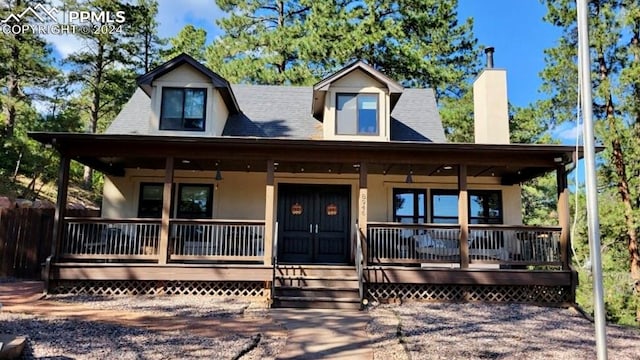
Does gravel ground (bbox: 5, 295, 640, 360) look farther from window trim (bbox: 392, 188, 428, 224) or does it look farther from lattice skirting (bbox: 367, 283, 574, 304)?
window trim (bbox: 392, 188, 428, 224)

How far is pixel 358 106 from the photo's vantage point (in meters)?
11.2

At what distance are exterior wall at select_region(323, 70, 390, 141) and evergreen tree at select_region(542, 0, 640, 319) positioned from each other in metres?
7.15

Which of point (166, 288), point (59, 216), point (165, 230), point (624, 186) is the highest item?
point (624, 186)

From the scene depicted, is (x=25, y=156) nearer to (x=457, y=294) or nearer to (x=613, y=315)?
(x=457, y=294)

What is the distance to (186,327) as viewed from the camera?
6.55 metres

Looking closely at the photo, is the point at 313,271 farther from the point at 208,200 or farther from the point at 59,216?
the point at 59,216

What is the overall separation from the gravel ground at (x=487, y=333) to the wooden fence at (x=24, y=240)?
345 inches

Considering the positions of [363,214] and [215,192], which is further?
[215,192]

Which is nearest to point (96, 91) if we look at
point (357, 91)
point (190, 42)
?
point (190, 42)

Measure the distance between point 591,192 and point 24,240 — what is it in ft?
39.9

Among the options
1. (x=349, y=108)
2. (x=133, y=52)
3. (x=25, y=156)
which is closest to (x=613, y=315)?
(x=349, y=108)

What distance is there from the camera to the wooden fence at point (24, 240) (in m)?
10.7

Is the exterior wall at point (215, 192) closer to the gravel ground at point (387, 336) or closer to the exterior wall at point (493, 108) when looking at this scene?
the gravel ground at point (387, 336)

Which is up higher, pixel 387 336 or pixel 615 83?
pixel 615 83
